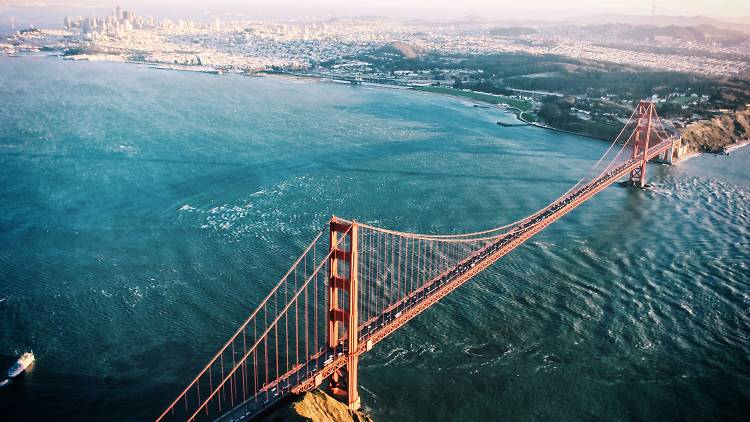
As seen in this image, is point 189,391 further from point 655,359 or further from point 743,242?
point 743,242

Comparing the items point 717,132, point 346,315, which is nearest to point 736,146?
point 717,132

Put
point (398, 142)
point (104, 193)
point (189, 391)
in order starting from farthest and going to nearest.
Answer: point (398, 142), point (104, 193), point (189, 391)

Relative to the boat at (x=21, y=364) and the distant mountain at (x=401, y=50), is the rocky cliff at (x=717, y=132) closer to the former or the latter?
the boat at (x=21, y=364)

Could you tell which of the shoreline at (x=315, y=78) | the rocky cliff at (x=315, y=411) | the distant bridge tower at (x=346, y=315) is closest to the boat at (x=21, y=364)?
the rocky cliff at (x=315, y=411)

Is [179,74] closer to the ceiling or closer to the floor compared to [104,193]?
closer to the ceiling

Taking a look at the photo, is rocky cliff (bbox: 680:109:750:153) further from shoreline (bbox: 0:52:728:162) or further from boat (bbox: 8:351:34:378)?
boat (bbox: 8:351:34:378)

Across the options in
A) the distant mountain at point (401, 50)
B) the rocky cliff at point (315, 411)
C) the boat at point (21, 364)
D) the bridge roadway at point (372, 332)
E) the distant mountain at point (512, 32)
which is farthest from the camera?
the distant mountain at point (512, 32)

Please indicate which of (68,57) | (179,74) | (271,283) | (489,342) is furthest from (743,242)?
(68,57)
